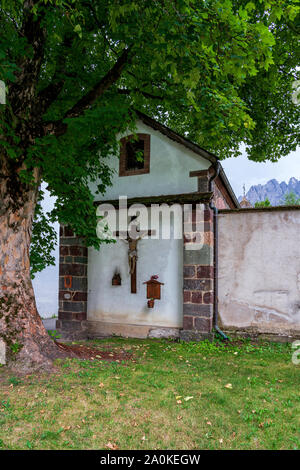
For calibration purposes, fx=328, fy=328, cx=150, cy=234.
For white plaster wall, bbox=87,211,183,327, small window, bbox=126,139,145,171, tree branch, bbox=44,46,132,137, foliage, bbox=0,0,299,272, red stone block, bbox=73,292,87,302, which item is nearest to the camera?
foliage, bbox=0,0,299,272

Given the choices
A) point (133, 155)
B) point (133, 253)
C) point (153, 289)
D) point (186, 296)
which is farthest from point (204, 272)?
point (133, 155)

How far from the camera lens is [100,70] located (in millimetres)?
7070

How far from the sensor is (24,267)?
568cm

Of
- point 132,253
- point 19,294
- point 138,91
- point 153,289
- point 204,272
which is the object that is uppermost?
point 138,91

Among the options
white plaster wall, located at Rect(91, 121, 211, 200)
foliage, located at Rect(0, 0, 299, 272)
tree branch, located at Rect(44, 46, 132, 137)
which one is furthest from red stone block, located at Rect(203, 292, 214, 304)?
tree branch, located at Rect(44, 46, 132, 137)

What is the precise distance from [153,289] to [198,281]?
125cm

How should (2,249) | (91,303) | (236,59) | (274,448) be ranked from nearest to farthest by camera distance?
(274,448), (236,59), (2,249), (91,303)

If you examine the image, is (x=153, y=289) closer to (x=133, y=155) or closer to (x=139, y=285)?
(x=139, y=285)

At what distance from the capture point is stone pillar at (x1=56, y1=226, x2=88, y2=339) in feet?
30.8

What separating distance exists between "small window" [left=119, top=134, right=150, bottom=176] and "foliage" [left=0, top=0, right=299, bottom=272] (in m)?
1.44

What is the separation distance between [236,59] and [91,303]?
730cm

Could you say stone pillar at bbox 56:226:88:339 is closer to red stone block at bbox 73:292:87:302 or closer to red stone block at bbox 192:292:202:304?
red stone block at bbox 73:292:87:302

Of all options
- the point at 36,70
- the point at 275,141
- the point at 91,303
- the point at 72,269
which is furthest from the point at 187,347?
the point at 275,141
